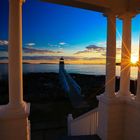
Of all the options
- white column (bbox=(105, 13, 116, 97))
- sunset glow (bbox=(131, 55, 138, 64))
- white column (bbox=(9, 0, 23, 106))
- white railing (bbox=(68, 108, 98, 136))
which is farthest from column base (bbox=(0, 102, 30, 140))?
sunset glow (bbox=(131, 55, 138, 64))

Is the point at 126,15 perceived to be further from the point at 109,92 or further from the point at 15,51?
the point at 15,51

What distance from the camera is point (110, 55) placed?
175 inches

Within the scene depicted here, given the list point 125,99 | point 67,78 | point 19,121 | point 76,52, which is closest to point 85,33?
point 76,52

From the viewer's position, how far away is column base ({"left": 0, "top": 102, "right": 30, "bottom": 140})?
334cm

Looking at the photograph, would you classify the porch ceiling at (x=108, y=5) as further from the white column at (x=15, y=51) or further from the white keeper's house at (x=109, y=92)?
the white column at (x=15, y=51)

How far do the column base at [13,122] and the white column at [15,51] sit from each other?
15cm

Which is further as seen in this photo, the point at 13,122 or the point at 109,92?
the point at 109,92

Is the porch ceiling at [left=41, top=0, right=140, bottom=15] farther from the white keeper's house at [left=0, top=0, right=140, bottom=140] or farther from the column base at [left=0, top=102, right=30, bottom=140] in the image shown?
the column base at [left=0, top=102, right=30, bottom=140]

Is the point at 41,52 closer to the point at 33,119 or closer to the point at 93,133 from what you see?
the point at 33,119

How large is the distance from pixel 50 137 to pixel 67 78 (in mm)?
8276

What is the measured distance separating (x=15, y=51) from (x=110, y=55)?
89.5 inches

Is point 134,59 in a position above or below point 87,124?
above

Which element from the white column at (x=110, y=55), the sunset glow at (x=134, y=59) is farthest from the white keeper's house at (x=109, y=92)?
the sunset glow at (x=134, y=59)

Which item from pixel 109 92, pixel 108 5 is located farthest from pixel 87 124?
pixel 108 5
